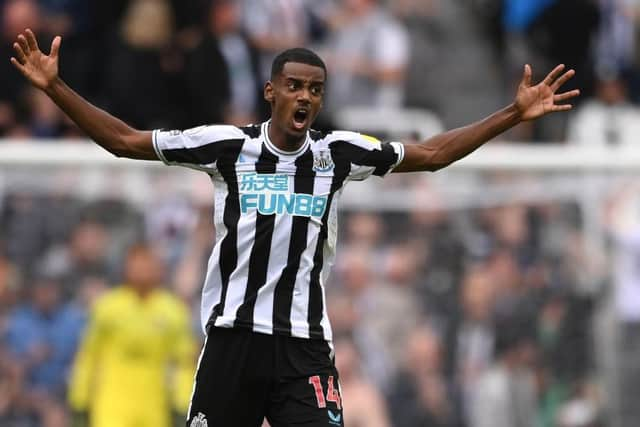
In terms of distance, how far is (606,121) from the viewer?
13.8m

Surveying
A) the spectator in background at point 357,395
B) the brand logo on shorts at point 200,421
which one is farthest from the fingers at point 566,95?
the spectator in background at point 357,395

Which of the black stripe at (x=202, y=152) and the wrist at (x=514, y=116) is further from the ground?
the wrist at (x=514, y=116)

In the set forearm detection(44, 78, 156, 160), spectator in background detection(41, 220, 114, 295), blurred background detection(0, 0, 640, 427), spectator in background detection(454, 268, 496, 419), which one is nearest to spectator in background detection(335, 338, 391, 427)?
blurred background detection(0, 0, 640, 427)

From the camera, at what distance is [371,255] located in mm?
12984

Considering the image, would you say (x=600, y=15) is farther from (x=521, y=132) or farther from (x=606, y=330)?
(x=606, y=330)

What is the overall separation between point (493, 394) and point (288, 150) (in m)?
6.19

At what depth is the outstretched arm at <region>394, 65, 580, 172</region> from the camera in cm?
715

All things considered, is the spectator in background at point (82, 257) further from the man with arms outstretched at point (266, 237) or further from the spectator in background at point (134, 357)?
the man with arms outstretched at point (266, 237)

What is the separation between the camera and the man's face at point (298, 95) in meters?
6.91

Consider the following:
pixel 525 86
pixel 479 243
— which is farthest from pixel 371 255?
pixel 525 86

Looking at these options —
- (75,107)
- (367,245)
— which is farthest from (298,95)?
(367,245)

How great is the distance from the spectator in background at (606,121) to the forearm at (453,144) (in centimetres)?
661

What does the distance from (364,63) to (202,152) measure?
680 cm

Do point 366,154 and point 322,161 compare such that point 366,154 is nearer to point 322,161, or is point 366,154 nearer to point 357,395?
point 322,161
